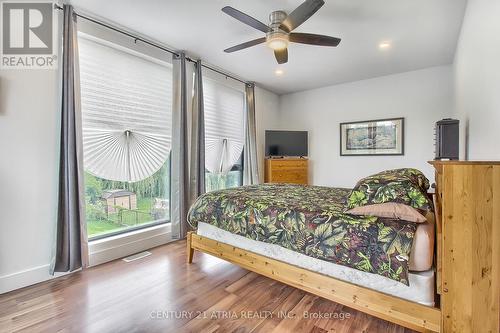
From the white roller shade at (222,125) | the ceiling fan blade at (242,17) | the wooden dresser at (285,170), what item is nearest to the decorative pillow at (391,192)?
the ceiling fan blade at (242,17)

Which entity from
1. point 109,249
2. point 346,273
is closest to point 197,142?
point 109,249

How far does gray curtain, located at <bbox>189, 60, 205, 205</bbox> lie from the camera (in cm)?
364

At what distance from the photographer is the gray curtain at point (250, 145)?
482 cm

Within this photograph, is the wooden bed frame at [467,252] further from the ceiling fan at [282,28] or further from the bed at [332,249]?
the ceiling fan at [282,28]

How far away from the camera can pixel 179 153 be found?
338 centimetres

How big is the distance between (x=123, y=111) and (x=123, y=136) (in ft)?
1.01

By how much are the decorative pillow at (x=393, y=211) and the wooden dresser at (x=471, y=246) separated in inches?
7.8

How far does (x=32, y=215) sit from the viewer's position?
2275 millimetres

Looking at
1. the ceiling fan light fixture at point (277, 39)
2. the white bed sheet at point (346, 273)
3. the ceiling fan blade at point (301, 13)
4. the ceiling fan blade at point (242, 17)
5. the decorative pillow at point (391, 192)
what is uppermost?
the ceiling fan blade at point (242, 17)

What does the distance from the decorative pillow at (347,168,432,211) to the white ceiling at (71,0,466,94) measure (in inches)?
72.6

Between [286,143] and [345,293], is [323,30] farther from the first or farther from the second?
[345,293]

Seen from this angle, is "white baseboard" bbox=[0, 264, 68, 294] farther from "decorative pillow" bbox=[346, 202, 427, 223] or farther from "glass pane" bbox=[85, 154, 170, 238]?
"decorative pillow" bbox=[346, 202, 427, 223]

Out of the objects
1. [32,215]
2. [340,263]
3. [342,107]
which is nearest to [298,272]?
[340,263]

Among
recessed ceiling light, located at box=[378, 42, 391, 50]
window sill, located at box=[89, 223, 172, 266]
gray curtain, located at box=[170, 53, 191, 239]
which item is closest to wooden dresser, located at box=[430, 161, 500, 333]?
recessed ceiling light, located at box=[378, 42, 391, 50]
